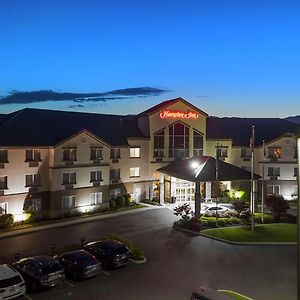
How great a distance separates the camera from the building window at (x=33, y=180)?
128 feet

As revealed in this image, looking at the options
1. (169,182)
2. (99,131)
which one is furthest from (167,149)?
(99,131)

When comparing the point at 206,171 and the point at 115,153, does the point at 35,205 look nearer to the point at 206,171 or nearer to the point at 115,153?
the point at 115,153

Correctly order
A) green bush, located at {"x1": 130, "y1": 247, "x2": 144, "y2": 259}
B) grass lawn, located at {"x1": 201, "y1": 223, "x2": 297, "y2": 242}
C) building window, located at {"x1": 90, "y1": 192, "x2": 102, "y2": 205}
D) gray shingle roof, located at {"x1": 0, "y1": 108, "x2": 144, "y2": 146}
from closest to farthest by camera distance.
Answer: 1. green bush, located at {"x1": 130, "y1": 247, "x2": 144, "y2": 259}
2. grass lawn, located at {"x1": 201, "y1": 223, "x2": 297, "y2": 242}
3. gray shingle roof, located at {"x1": 0, "y1": 108, "x2": 144, "y2": 146}
4. building window, located at {"x1": 90, "y1": 192, "x2": 102, "y2": 205}

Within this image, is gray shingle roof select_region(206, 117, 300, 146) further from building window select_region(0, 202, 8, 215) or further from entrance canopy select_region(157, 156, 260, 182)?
building window select_region(0, 202, 8, 215)

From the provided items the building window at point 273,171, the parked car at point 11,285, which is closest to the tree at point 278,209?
the building window at point 273,171

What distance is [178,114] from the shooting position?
51281 millimetres

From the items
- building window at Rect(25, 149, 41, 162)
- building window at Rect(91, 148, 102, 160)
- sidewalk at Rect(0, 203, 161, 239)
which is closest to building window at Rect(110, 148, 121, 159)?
building window at Rect(91, 148, 102, 160)

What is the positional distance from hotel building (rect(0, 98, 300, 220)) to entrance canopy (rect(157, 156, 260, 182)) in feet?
15.3

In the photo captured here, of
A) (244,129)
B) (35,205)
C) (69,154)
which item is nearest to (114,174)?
(69,154)

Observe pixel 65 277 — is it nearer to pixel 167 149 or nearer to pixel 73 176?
pixel 73 176

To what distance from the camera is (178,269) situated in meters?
24.5

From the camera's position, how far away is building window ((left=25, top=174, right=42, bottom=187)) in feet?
128

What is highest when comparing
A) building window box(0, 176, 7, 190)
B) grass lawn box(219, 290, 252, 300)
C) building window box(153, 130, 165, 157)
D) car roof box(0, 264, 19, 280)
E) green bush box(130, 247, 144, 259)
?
building window box(153, 130, 165, 157)

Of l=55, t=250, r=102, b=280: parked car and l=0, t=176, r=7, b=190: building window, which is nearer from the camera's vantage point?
l=55, t=250, r=102, b=280: parked car
